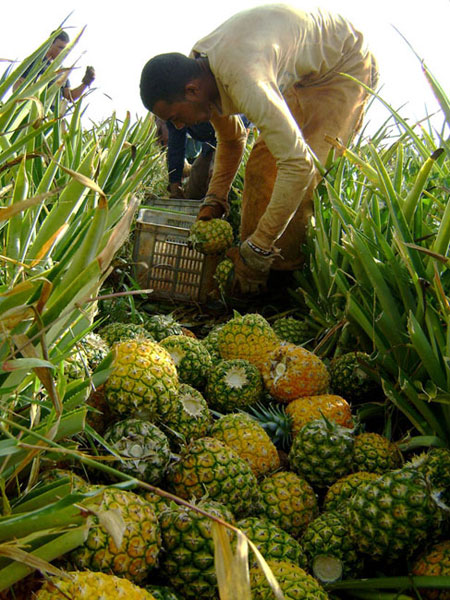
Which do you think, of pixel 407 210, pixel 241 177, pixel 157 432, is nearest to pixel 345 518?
pixel 157 432

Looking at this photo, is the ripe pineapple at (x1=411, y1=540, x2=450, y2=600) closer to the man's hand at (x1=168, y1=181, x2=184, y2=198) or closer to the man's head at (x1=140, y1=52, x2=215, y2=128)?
the man's head at (x1=140, y1=52, x2=215, y2=128)

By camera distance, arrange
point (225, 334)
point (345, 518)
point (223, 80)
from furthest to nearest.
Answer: point (223, 80), point (225, 334), point (345, 518)

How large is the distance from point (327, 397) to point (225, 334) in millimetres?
614

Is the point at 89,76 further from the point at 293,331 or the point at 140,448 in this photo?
the point at 293,331

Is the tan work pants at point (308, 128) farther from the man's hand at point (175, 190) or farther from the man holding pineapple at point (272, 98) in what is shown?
the man's hand at point (175, 190)

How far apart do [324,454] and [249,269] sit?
1718mm

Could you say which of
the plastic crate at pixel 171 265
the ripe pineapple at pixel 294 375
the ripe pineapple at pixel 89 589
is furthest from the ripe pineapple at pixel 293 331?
the ripe pineapple at pixel 89 589

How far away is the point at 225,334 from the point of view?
2385 millimetres

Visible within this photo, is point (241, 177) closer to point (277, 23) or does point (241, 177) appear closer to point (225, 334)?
point (277, 23)

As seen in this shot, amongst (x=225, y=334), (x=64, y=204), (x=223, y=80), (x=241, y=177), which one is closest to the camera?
(x=64, y=204)

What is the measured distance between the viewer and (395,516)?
1.29 metres

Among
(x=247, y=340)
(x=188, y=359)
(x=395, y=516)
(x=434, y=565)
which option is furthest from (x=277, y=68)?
(x=434, y=565)

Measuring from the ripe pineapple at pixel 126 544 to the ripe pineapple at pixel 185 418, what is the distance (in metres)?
0.38

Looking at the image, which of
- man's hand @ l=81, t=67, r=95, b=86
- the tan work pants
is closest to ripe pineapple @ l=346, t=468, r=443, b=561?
man's hand @ l=81, t=67, r=95, b=86
